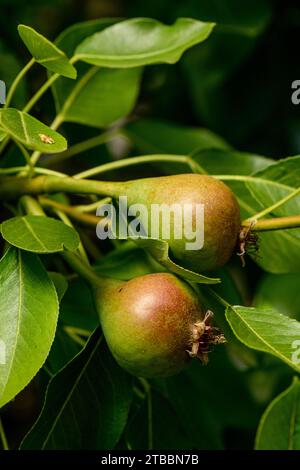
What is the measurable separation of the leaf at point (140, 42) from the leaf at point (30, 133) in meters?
0.22

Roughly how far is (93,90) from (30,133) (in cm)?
36

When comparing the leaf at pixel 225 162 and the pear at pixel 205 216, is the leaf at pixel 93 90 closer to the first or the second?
the leaf at pixel 225 162

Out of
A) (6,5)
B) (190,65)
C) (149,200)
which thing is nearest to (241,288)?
(190,65)

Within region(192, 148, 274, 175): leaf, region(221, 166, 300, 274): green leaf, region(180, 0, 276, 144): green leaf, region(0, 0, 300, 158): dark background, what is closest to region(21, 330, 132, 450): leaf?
region(221, 166, 300, 274): green leaf

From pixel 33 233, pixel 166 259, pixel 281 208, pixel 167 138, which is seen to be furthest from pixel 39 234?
pixel 167 138

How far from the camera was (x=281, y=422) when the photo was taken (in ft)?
2.39

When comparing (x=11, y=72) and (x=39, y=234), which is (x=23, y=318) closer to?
(x=39, y=234)

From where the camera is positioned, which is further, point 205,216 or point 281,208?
point 281,208

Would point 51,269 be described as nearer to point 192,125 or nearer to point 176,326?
point 176,326

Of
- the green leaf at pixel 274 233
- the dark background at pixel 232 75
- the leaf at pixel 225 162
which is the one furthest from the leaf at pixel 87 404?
the dark background at pixel 232 75

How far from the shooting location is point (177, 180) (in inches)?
24.5

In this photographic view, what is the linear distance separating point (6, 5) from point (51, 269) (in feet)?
1.54

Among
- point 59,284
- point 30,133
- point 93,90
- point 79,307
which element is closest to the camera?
point 30,133

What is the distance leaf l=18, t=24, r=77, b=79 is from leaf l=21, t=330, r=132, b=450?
0.23 meters
